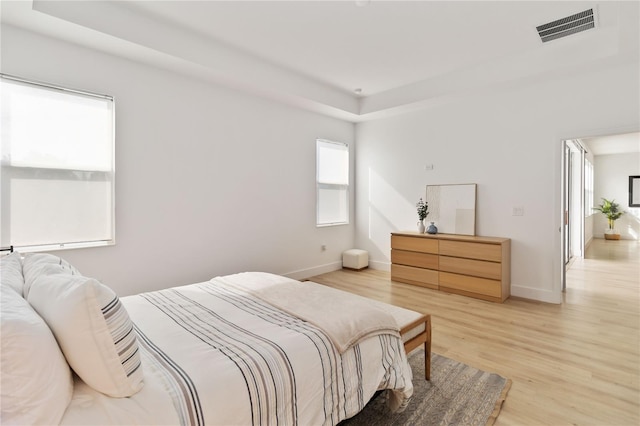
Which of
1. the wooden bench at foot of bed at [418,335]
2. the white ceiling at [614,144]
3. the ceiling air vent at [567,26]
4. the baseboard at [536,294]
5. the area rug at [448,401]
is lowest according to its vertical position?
the area rug at [448,401]

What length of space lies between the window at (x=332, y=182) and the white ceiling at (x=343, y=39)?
1.14m

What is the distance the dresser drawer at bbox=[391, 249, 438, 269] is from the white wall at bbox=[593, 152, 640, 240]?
27.5ft

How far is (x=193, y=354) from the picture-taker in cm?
142

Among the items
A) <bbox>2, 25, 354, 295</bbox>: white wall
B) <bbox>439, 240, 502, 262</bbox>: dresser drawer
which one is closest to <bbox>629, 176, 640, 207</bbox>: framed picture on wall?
<bbox>439, 240, 502, 262</bbox>: dresser drawer

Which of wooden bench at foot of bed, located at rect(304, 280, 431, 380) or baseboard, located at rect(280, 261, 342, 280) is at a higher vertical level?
wooden bench at foot of bed, located at rect(304, 280, 431, 380)

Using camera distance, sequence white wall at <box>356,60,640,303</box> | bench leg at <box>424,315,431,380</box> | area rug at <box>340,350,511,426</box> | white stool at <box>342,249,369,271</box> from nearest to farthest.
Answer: area rug at <box>340,350,511,426</box> → bench leg at <box>424,315,431,380</box> → white wall at <box>356,60,640,303</box> → white stool at <box>342,249,369,271</box>

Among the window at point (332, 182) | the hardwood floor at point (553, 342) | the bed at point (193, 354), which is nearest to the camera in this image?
the bed at point (193, 354)

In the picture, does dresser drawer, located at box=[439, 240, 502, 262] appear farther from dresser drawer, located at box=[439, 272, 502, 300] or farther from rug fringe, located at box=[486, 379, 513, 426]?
rug fringe, located at box=[486, 379, 513, 426]

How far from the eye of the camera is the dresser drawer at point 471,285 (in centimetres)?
396

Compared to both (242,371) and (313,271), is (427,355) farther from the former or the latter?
(313,271)

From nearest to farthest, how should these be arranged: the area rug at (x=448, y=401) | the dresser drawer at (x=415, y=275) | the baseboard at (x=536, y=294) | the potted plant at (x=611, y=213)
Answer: the area rug at (x=448, y=401) < the baseboard at (x=536, y=294) < the dresser drawer at (x=415, y=275) < the potted plant at (x=611, y=213)

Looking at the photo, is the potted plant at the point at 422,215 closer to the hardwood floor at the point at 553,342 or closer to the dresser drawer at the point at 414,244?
the dresser drawer at the point at 414,244

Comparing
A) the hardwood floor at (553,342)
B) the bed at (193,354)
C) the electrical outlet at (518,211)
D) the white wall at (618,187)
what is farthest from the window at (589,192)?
the bed at (193,354)

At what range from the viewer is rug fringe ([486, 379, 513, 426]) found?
6.04ft
